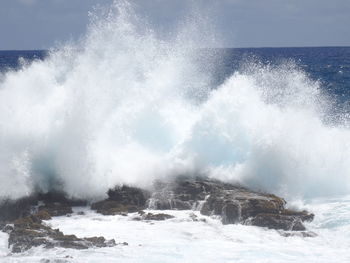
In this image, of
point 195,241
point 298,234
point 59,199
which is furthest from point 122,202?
point 298,234

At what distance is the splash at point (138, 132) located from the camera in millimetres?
17562

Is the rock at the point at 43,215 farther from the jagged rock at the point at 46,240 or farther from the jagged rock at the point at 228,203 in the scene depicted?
the jagged rock at the point at 228,203

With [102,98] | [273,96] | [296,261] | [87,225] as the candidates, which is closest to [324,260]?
[296,261]

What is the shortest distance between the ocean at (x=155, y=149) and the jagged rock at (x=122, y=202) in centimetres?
29

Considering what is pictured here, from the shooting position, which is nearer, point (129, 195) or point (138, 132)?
point (129, 195)

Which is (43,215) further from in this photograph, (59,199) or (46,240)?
(46,240)

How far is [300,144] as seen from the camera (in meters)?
19.2

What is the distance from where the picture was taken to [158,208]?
1630 centimetres

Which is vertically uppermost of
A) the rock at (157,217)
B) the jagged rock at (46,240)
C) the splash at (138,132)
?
the splash at (138,132)

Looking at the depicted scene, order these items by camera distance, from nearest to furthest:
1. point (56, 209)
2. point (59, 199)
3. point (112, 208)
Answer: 1. point (56, 209)
2. point (112, 208)
3. point (59, 199)

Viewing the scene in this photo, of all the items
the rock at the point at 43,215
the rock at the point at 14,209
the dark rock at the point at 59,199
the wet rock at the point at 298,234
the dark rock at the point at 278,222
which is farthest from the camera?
the dark rock at the point at 59,199

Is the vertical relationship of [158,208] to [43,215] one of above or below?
above

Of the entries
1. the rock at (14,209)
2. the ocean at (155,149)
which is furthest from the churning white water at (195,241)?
the rock at (14,209)

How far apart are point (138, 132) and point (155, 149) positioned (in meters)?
0.92
